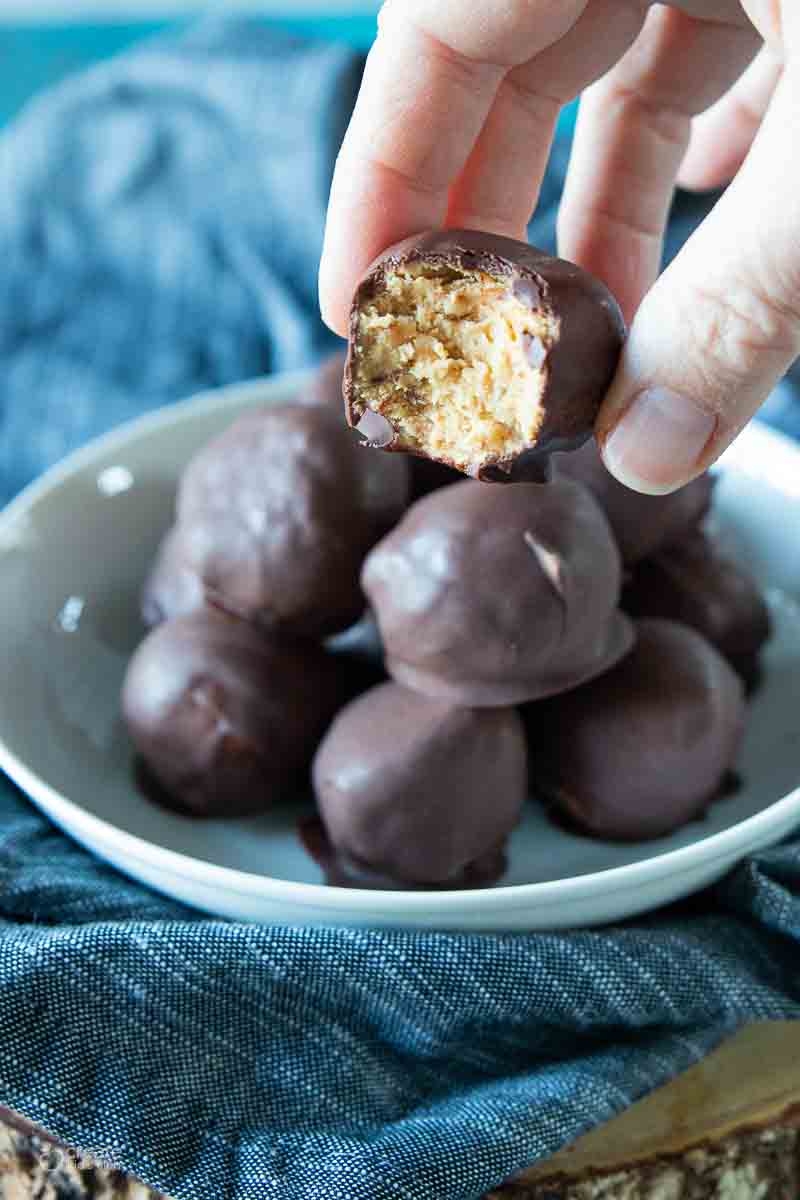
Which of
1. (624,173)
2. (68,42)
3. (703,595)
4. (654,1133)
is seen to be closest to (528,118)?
(624,173)

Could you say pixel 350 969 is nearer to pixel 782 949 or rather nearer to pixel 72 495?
pixel 782 949

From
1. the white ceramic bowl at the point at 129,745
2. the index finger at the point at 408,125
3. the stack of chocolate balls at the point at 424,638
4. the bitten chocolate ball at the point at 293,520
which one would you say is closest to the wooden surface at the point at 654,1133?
the white ceramic bowl at the point at 129,745

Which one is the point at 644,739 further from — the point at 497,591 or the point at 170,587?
the point at 170,587

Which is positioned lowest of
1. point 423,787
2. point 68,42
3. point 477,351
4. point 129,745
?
point 68,42

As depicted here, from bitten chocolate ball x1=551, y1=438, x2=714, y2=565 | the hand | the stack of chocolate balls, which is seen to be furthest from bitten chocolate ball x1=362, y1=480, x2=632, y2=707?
the hand

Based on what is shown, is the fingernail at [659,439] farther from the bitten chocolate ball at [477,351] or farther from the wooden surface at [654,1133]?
the wooden surface at [654,1133]

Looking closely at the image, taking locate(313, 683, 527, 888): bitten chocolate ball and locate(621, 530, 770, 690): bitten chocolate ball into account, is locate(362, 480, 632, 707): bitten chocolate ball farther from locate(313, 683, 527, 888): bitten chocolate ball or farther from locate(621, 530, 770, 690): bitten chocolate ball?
locate(621, 530, 770, 690): bitten chocolate ball
